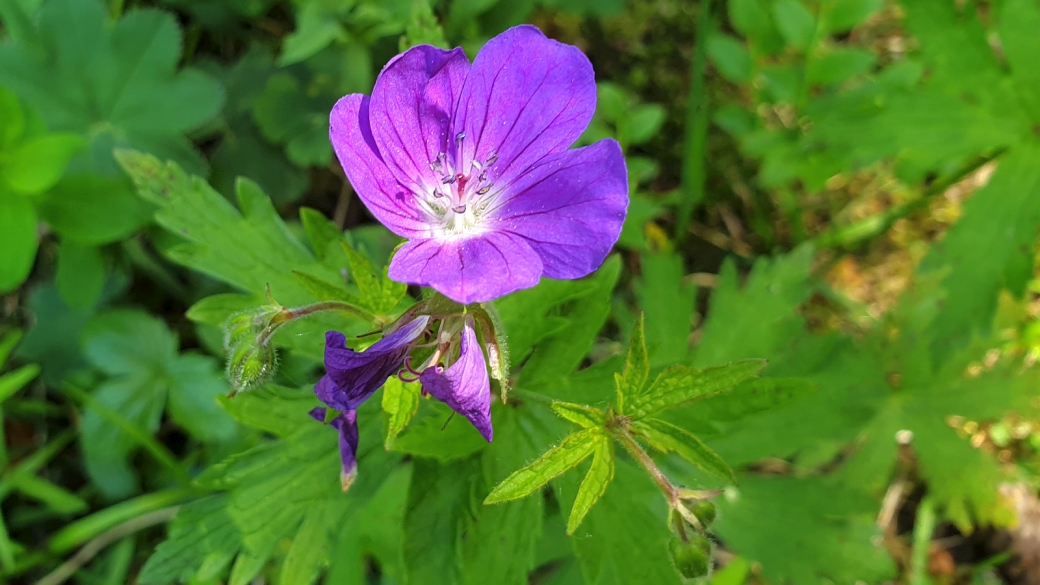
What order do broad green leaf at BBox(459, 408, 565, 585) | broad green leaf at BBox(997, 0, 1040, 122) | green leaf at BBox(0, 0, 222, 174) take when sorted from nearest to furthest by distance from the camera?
broad green leaf at BBox(459, 408, 565, 585) → broad green leaf at BBox(997, 0, 1040, 122) → green leaf at BBox(0, 0, 222, 174)

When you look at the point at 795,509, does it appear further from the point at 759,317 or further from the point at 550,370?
the point at 550,370

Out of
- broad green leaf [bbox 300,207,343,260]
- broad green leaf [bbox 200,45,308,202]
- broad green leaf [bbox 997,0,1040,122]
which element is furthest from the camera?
broad green leaf [bbox 200,45,308,202]

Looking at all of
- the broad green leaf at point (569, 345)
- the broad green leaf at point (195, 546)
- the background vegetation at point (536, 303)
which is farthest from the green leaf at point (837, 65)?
the broad green leaf at point (195, 546)

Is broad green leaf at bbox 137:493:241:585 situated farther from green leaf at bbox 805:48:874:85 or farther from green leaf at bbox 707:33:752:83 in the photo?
green leaf at bbox 805:48:874:85

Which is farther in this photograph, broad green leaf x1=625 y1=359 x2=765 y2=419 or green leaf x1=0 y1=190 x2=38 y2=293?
green leaf x1=0 y1=190 x2=38 y2=293

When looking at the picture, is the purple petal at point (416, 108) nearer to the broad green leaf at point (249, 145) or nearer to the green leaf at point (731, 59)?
the broad green leaf at point (249, 145)

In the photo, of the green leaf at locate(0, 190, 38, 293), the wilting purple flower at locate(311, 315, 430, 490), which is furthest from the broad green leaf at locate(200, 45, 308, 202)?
the wilting purple flower at locate(311, 315, 430, 490)
